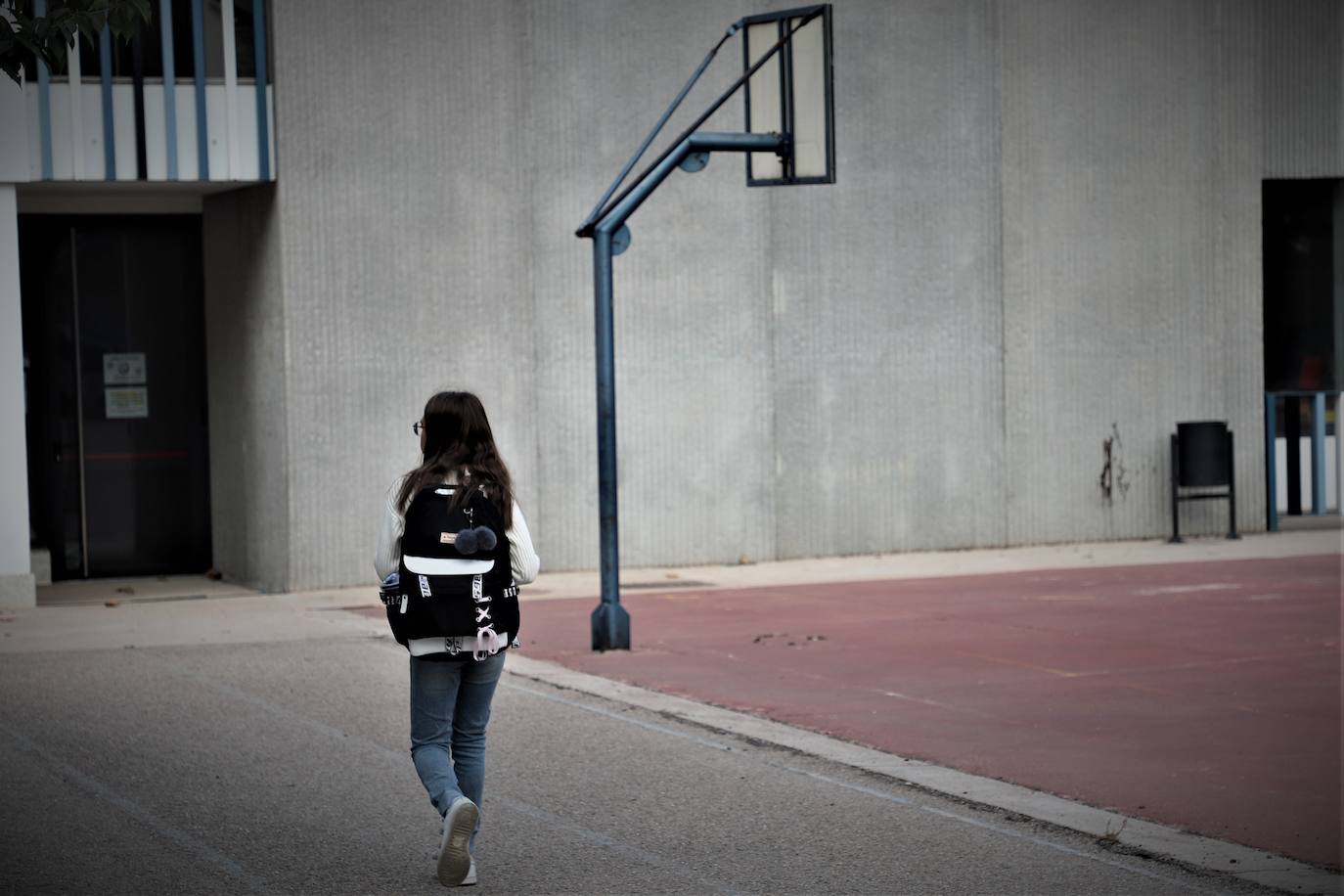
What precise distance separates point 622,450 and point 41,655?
702 cm

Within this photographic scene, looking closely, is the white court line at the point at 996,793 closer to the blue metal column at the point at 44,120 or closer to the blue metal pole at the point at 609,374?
the blue metal pole at the point at 609,374

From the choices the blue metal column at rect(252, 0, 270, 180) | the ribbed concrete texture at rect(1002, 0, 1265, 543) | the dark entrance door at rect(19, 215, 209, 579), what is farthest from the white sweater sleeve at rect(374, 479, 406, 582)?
the ribbed concrete texture at rect(1002, 0, 1265, 543)

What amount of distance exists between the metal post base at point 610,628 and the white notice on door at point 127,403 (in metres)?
7.83

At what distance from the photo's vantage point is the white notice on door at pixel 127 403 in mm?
18578

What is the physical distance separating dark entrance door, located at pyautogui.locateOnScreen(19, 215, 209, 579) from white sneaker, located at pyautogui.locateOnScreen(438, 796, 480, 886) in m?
13.0

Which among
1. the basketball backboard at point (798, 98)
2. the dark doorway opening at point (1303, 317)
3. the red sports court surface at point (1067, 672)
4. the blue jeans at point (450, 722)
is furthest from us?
the dark doorway opening at point (1303, 317)

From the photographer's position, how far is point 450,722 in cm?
676

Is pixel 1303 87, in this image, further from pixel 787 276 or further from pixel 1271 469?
pixel 787 276

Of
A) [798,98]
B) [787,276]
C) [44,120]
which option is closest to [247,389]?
[44,120]

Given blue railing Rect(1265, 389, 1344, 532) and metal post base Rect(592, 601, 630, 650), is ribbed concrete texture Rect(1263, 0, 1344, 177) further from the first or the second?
metal post base Rect(592, 601, 630, 650)

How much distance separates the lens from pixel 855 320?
19.4 m

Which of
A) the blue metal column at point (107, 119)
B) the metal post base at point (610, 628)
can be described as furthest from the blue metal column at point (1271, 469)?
the blue metal column at point (107, 119)

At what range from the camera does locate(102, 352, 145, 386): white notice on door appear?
18.6m

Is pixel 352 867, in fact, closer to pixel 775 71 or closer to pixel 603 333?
pixel 603 333
